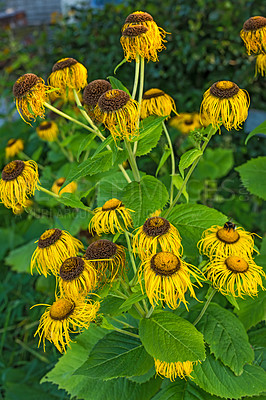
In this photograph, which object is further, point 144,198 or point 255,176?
point 255,176

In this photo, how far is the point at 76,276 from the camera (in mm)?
1030

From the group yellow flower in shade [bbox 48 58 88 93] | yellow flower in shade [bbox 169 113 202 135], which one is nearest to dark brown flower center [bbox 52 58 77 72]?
yellow flower in shade [bbox 48 58 88 93]

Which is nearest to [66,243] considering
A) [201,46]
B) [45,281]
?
[45,281]

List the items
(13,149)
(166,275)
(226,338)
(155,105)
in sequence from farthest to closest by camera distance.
Answer: (13,149) < (155,105) < (226,338) < (166,275)

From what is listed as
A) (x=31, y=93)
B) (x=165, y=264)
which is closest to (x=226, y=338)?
(x=165, y=264)

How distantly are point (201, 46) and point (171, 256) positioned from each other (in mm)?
2630

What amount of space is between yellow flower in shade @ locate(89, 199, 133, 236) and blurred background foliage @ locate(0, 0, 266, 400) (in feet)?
3.45

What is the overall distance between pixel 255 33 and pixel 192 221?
0.61 m

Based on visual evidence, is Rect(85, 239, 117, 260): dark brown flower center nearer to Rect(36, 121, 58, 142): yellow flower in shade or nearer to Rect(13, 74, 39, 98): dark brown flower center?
Rect(13, 74, 39, 98): dark brown flower center

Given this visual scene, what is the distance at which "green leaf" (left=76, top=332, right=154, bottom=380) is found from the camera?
3.95 feet

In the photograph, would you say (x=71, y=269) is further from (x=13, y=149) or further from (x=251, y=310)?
(x=13, y=149)

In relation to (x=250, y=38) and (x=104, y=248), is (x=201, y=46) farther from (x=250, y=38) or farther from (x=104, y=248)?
(x=104, y=248)

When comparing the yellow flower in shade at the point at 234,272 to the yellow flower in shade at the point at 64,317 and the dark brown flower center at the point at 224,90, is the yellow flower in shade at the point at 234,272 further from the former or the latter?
the dark brown flower center at the point at 224,90

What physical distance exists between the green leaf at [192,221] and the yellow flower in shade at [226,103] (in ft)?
0.94
